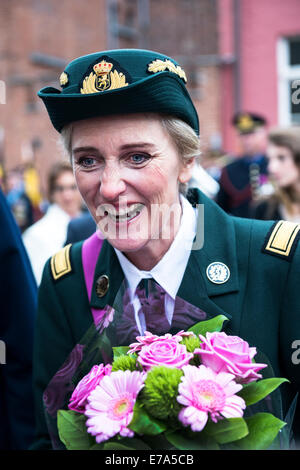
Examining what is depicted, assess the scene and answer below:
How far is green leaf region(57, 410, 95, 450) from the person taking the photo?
1396 mm

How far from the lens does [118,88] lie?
180 centimetres

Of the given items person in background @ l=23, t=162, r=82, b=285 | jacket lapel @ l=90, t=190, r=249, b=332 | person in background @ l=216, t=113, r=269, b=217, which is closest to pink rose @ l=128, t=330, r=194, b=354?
jacket lapel @ l=90, t=190, r=249, b=332

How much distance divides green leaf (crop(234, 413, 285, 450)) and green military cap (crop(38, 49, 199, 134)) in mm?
911

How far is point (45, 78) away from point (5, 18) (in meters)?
2.02

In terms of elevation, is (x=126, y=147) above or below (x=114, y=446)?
above

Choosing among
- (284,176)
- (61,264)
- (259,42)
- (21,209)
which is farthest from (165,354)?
(259,42)

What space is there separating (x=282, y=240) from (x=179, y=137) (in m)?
0.45

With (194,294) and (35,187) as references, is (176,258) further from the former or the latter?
(35,187)

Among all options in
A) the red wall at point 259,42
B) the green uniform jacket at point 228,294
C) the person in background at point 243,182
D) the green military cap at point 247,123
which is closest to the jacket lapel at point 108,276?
the green uniform jacket at point 228,294

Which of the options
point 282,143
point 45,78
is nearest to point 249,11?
point 45,78

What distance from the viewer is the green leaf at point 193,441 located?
132cm

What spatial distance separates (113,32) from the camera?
20.4 meters

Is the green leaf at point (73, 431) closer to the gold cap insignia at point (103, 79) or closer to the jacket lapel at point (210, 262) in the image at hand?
the jacket lapel at point (210, 262)

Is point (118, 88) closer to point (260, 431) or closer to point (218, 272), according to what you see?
point (218, 272)
